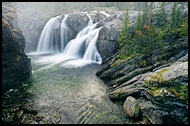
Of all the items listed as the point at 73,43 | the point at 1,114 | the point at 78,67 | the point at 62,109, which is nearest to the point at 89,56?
the point at 78,67

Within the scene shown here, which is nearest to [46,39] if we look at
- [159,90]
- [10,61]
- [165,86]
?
[10,61]

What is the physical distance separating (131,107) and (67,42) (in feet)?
135

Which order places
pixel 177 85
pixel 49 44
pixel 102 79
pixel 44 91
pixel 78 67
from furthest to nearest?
1. pixel 49 44
2. pixel 78 67
3. pixel 102 79
4. pixel 44 91
5. pixel 177 85

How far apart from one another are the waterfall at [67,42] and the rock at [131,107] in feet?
69.8

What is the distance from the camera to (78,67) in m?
30.2

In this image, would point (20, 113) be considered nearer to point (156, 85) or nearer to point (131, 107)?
point (131, 107)

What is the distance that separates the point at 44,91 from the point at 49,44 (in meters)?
36.2

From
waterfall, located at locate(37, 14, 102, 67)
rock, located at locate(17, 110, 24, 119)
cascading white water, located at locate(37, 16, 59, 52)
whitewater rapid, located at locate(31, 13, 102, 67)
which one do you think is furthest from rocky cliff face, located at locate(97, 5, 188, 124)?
cascading white water, located at locate(37, 16, 59, 52)

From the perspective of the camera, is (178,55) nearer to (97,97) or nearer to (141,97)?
(141,97)

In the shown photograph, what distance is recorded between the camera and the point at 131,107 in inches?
579

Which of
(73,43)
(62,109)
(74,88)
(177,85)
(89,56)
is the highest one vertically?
(73,43)

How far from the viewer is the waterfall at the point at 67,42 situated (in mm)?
36941

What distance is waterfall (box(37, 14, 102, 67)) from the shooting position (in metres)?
36.9

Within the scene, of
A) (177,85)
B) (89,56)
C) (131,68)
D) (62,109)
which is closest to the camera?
(177,85)
